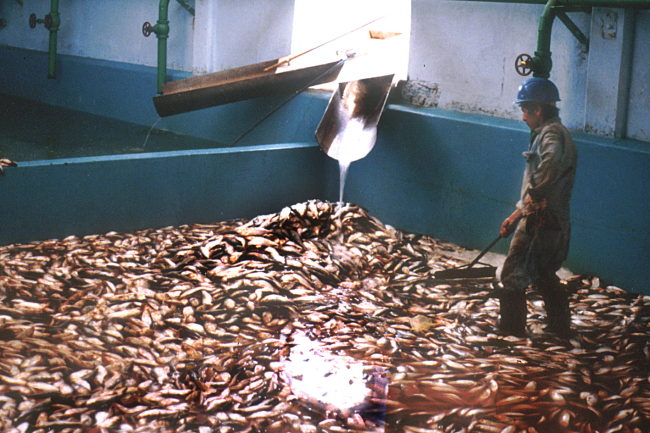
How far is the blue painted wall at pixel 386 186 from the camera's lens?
5562 mm

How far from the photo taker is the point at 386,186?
7.39 m

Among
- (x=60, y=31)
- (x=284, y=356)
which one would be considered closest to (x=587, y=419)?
(x=284, y=356)

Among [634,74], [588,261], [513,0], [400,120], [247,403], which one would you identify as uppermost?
[513,0]

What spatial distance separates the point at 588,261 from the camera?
5.79 meters

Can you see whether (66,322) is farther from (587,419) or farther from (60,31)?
(60,31)

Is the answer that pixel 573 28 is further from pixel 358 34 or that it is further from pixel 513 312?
pixel 358 34

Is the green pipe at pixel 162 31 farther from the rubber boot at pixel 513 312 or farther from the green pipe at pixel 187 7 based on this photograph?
the rubber boot at pixel 513 312

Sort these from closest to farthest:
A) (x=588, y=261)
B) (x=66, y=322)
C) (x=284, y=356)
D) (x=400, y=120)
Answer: (x=284, y=356) → (x=66, y=322) → (x=588, y=261) → (x=400, y=120)

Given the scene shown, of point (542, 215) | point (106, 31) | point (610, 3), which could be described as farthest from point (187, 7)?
point (542, 215)

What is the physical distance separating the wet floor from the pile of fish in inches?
113

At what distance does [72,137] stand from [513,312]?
7393mm

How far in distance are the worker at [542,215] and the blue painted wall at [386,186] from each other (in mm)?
1138

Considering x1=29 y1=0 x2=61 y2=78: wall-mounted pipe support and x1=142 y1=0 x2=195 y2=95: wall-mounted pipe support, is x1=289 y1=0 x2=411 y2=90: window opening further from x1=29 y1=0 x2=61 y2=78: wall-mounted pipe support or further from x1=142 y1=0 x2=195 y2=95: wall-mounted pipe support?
x1=29 y1=0 x2=61 y2=78: wall-mounted pipe support

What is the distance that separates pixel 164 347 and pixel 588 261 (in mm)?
3600
